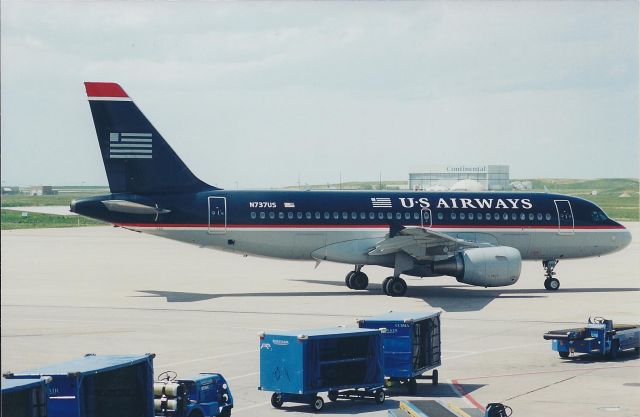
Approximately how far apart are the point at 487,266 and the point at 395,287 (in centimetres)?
408

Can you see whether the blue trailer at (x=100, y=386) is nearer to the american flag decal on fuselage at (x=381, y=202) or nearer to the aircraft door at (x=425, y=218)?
the american flag decal on fuselage at (x=381, y=202)

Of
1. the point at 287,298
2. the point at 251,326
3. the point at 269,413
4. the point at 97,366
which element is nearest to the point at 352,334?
the point at 269,413

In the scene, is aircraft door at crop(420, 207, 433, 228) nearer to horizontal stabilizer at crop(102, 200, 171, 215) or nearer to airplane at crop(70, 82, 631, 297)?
airplane at crop(70, 82, 631, 297)

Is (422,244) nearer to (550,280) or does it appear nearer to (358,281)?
(358,281)

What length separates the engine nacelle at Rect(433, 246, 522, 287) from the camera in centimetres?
4191

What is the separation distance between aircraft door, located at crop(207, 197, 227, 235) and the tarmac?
2949 millimetres

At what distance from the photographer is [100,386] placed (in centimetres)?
1830

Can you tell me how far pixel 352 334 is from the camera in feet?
74.9

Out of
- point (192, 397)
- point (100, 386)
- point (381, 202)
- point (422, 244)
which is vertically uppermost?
point (381, 202)

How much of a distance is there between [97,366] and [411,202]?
94.1ft

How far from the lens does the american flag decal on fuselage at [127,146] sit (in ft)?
140

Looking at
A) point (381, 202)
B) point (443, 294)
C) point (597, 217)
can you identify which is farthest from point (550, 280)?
point (381, 202)

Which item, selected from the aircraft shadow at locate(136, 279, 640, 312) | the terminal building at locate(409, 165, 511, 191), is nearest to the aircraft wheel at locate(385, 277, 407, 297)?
the aircraft shadow at locate(136, 279, 640, 312)

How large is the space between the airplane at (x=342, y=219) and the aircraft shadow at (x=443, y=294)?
104 cm
